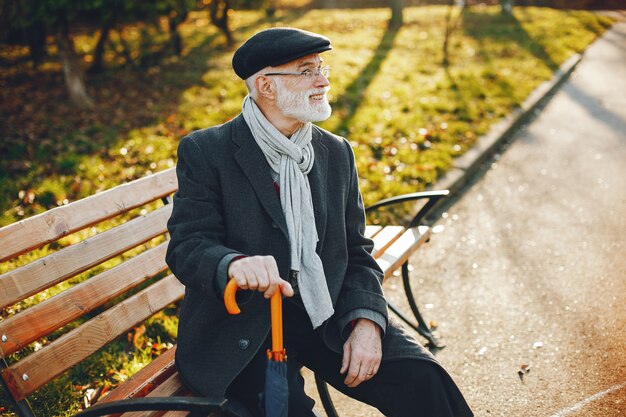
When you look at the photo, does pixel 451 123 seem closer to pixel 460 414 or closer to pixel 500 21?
pixel 460 414

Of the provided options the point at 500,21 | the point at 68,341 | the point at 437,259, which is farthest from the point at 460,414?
the point at 500,21

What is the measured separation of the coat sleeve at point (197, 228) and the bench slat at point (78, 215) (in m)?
0.58

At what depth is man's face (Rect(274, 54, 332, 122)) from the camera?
229 cm

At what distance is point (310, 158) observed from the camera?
2.35m

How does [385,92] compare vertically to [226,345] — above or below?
below

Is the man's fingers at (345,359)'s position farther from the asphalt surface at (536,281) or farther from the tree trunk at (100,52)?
the tree trunk at (100,52)

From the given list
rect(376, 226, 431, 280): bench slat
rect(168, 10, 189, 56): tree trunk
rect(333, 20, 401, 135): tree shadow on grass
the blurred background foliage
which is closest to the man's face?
rect(376, 226, 431, 280): bench slat

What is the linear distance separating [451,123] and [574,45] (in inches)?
244

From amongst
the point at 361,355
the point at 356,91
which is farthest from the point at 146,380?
the point at 356,91

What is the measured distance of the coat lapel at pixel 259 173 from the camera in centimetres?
222

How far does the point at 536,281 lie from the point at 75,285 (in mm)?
3120

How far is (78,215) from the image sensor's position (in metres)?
2.51

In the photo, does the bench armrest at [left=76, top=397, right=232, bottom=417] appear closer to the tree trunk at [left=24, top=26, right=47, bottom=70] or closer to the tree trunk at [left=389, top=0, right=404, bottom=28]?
the tree trunk at [left=24, top=26, right=47, bottom=70]

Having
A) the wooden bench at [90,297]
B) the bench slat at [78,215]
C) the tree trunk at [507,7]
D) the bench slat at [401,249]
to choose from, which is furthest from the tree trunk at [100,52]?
the tree trunk at [507,7]
